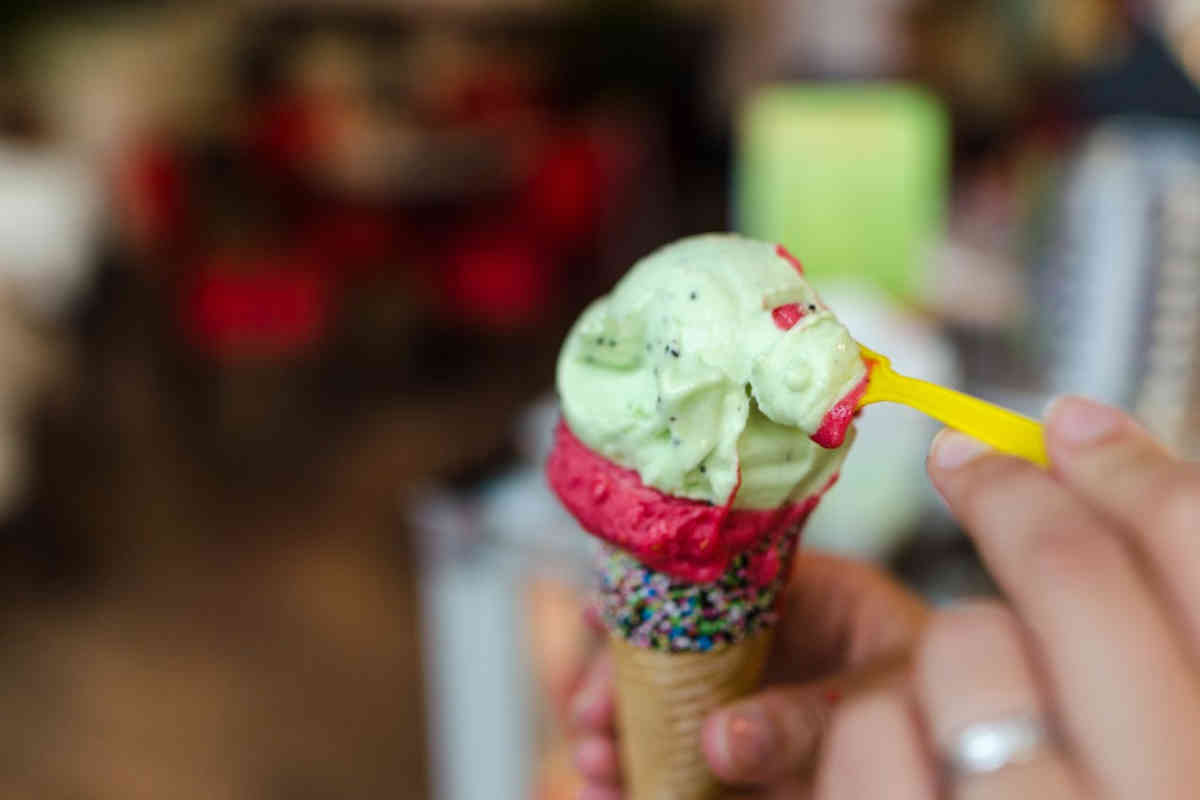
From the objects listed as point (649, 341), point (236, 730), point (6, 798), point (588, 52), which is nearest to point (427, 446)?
point (236, 730)

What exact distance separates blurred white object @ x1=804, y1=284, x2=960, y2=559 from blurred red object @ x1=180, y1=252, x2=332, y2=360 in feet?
9.85

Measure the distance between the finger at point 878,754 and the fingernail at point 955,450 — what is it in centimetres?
15

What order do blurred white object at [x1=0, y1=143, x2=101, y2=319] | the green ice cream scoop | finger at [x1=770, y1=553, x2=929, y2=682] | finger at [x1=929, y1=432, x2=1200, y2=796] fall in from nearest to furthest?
finger at [x1=929, y1=432, x2=1200, y2=796], the green ice cream scoop, finger at [x1=770, y1=553, x2=929, y2=682], blurred white object at [x1=0, y1=143, x2=101, y2=319]

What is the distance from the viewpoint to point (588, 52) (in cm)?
786

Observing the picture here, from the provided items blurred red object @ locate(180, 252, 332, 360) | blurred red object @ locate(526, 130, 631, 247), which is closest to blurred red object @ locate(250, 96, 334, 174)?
blurred red object @ locate(180, 252, 332, 360)

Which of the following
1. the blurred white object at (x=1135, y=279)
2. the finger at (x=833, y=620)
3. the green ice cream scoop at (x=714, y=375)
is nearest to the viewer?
the green ice cream scoop at (x=714, y=375)

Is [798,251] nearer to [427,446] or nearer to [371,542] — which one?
[371,542]

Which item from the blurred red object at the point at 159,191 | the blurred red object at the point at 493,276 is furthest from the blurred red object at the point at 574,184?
the blurred red object at the point at 159,191

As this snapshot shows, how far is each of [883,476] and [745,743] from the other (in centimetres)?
104

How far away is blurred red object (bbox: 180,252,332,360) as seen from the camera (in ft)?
13.8

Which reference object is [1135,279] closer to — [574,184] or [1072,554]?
[1072,554]

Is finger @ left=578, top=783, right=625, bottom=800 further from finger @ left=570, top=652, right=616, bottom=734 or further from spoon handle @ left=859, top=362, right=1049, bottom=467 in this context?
spoon handle @ left=859, top=362, right=1049, bottom=467

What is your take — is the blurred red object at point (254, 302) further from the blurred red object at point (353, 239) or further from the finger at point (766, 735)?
the finger at point (766, 735)

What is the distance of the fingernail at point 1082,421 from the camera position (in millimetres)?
569
